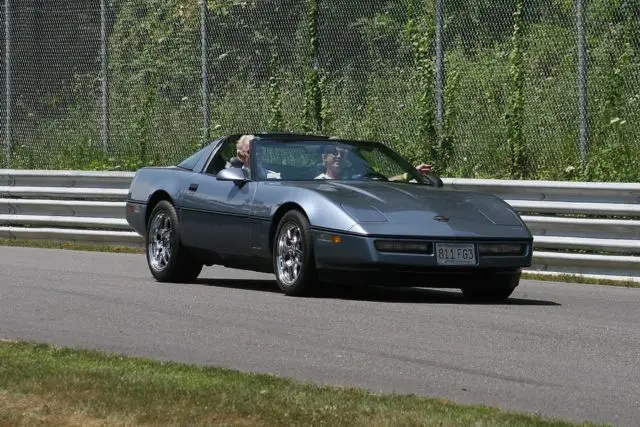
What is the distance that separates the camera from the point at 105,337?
975 centimetres

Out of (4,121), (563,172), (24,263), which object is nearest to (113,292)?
(24,263)

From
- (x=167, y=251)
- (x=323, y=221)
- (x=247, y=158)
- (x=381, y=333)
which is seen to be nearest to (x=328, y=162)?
(x=247, y=158)

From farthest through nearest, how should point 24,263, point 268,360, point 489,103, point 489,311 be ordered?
point 489,103, point 24,263, point 489,311, point 268,360

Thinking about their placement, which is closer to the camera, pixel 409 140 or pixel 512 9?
pixel 512 9

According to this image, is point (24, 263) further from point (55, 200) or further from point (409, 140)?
point (409, 140)

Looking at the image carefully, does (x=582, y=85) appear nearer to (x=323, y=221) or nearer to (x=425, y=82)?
(x=425, y=82)

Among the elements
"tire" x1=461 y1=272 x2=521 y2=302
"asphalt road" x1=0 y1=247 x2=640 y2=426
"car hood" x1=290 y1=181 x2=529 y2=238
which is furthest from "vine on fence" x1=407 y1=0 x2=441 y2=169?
"tire" x1=461 y1=272 x2=521 y2=302

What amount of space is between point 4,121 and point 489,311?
46.3 feet

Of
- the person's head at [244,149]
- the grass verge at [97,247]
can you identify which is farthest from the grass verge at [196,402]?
the grass verge at [97,247]

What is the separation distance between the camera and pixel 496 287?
12.1 metres

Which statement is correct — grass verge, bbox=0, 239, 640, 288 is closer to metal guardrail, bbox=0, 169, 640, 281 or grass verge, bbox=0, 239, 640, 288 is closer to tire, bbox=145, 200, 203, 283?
metal guardrail, bbox=0, 169, 640, 281

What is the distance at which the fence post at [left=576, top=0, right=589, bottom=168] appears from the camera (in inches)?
686

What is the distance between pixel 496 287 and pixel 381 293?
1184 millimetres

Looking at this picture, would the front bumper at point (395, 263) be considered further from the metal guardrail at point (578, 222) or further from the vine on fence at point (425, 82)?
the vine on fence at point (425, 82)
